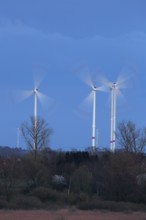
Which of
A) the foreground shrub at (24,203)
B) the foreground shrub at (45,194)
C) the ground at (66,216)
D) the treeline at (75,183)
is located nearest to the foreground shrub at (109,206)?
the treeline at (75,183)

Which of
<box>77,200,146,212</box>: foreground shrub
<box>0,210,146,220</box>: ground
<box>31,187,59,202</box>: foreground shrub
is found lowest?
<box>0,210,146,220</box>: ground

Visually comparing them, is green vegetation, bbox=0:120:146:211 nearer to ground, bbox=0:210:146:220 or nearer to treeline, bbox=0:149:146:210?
treeline, bbox=0:149:146:210

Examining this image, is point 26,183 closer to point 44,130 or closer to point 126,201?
point 126,201

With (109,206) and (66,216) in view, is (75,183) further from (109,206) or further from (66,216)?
(66,216)

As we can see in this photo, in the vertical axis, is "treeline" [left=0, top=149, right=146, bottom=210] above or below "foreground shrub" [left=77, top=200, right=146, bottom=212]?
above

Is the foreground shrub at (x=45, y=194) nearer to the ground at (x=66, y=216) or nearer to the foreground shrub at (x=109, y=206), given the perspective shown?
the foreground shrub at (x=109, y=206)

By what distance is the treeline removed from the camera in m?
70.3

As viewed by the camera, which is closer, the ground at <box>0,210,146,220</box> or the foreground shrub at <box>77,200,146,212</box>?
the ground at <box>0,210,146,220</box>

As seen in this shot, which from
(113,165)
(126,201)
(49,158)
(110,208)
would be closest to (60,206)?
(110,208)

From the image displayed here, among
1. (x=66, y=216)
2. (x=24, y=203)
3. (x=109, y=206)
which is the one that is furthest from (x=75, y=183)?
(x=66, y=216)

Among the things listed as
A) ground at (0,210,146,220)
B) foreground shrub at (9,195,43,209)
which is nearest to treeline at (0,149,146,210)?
foreground shrub at (9,195,43,209)

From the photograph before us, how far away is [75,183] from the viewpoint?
80.8 metres

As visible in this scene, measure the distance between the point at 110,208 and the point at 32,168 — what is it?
23.5 m

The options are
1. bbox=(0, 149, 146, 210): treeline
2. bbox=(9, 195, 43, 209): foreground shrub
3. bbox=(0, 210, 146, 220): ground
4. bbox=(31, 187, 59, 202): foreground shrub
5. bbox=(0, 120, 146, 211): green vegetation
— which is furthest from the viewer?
bbox=(31, 187, 59, 202): foreground shrub
